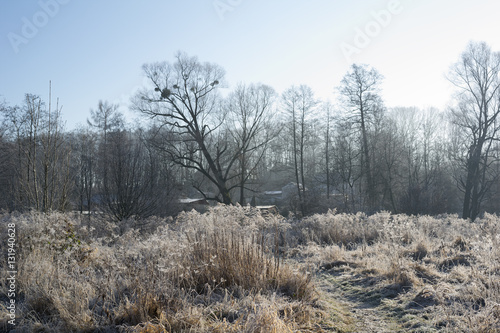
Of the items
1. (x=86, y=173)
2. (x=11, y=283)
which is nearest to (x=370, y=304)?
(x=11, y=283)

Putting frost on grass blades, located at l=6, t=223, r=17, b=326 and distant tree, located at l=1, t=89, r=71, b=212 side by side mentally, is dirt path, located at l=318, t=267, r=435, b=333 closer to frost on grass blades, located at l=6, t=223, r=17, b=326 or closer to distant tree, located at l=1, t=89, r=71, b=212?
frost on grass blades, located at l=6, t=223, r=17, b=326

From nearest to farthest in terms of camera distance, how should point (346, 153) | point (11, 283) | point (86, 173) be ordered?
point (11, 283)
point (86, 173)
point (346, 153)

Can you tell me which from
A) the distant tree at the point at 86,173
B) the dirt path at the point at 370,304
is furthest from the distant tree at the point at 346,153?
the dirt path at the point at 370,304

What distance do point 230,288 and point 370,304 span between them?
5.91 feet

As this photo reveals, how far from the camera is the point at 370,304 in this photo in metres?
4.55

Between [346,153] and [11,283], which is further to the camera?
[346,153]

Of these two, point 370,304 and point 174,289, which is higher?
point 174,289

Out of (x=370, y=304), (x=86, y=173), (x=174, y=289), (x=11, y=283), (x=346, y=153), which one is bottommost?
(x=370, y=304)

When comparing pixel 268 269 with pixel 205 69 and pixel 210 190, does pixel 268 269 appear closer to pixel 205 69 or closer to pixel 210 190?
pixel 205 69

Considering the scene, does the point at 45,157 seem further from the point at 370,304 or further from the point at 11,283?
the point at 370,304

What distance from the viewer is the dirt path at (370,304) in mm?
3719

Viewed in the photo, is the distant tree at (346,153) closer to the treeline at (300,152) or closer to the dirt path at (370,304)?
the treeline at (300,152)

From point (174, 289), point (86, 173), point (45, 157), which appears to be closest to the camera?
point (174, 289)

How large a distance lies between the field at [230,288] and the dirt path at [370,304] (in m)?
0.01
